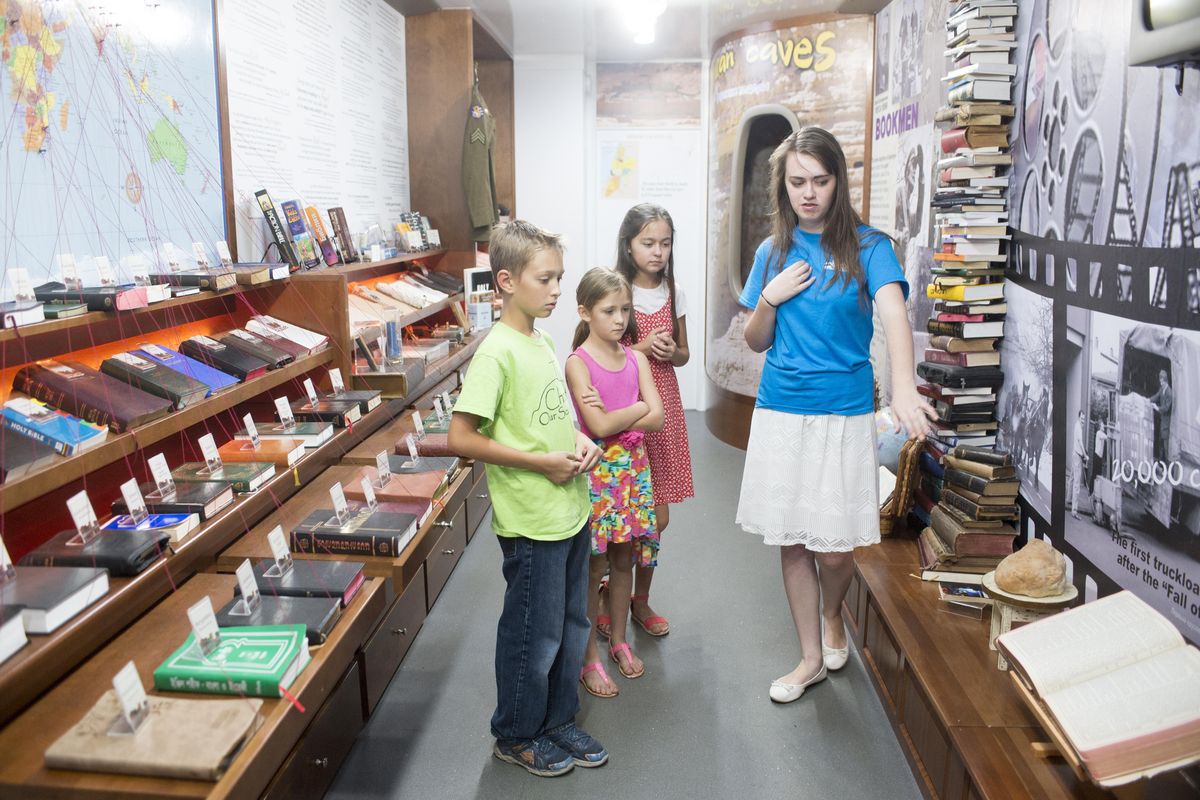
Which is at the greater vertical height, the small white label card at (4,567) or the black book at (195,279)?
the black book at (195,279)

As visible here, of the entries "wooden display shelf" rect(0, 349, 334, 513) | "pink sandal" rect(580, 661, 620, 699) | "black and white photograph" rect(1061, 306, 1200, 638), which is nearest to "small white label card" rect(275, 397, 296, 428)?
"wooden display shelf" rect(0, 349, 334, 513)

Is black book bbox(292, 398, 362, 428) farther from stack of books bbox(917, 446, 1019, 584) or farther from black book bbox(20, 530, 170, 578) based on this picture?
stack of books bbox(917, 446, 1019, 584)

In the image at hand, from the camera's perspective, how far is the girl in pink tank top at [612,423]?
260 centimetres

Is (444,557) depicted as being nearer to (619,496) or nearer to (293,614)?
(619,496)

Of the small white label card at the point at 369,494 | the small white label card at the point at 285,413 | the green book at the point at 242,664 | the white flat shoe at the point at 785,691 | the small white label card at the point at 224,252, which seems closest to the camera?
the green book at the point at 242,664

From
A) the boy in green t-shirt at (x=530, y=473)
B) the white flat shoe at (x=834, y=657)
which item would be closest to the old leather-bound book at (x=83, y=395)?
the boy in green t-shirt at (x=530, y=473)

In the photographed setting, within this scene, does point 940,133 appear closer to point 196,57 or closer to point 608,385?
point 608,385

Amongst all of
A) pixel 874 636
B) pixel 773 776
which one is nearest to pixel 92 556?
pixel 773 776

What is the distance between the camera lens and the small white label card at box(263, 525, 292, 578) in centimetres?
204

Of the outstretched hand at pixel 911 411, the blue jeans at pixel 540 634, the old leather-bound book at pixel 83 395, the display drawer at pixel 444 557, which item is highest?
the old leather-bound book at pixel 83 395

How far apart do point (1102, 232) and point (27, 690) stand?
8.89 ft

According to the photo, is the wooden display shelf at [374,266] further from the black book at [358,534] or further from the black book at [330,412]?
the black book at [358,534]

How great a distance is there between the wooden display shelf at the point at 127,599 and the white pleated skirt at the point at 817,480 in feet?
4.58

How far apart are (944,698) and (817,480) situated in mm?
681
